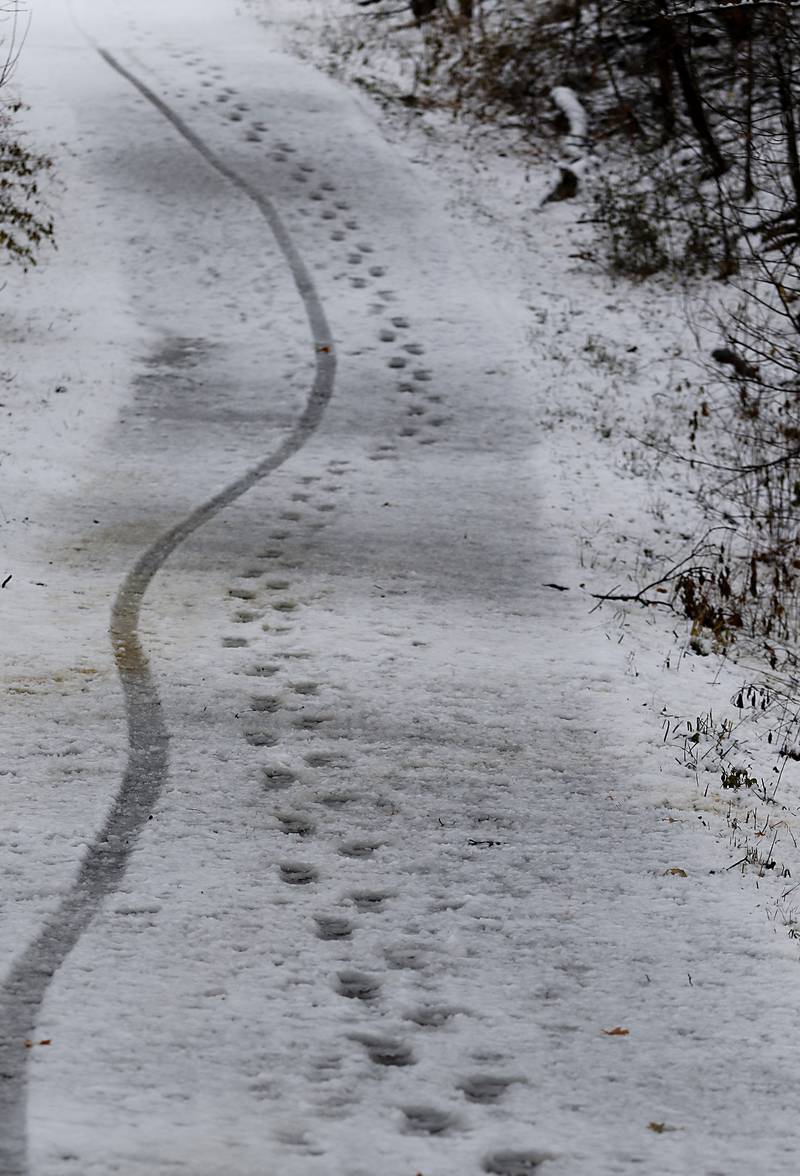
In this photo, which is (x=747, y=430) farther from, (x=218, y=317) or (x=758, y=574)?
(x=218, y=317)

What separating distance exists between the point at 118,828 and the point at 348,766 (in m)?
0.99

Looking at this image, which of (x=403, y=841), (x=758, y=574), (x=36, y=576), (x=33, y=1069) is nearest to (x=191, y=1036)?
(x=33, y=1069)

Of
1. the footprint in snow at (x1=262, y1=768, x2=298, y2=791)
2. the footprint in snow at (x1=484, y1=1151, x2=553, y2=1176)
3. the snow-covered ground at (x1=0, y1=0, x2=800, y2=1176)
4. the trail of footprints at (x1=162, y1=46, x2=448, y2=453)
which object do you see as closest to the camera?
the footprint in snow at (x1=484, y1=1151, x2=553, y2=1176)

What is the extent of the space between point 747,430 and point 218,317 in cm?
491

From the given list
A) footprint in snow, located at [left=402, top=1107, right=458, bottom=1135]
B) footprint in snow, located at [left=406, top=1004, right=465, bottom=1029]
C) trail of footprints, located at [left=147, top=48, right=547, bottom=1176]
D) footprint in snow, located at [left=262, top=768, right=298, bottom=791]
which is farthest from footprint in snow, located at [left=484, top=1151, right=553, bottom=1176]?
footprint in snow, located at [left=262, top=768, right=298, bottom=791]

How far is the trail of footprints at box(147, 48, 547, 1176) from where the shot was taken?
10.1 feet

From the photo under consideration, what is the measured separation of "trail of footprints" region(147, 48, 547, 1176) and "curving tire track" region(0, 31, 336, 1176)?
43 cm

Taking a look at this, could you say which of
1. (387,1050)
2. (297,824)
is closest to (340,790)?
(297,824)

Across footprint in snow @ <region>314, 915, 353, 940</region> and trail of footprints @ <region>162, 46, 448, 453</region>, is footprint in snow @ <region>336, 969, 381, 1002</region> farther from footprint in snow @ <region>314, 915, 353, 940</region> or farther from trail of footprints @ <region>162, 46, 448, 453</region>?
trail of footprints @ <region>162, 46, 448, 453</region>

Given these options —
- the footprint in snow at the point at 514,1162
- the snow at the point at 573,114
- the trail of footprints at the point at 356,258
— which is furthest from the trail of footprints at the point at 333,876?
the snow at the point at 573,114

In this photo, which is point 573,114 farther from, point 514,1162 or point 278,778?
point 514,1162

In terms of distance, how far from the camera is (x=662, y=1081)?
10.4 ft

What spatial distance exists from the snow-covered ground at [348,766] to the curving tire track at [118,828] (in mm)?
14

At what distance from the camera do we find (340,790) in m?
4.56
